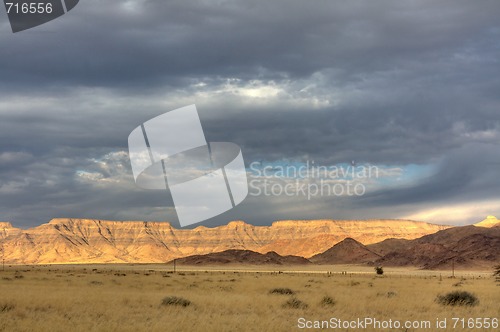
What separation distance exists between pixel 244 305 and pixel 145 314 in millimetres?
5540

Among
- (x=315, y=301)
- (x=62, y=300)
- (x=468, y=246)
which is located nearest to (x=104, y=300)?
(x=62, y=300)

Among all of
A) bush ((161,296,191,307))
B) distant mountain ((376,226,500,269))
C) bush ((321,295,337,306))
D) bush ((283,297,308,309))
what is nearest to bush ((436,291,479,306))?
bush ((321,295,337,306))

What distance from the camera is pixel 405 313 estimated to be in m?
22.8

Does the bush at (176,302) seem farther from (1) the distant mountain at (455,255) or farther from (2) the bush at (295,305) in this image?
(1) the distant mountain at (455,255)

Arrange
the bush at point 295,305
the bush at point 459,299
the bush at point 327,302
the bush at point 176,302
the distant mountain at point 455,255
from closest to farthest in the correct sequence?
the bush at point 295,305
the bush at point 176,302
the bush at point 459,299
the bush at point 327,302
the distant mountain at point 455,255

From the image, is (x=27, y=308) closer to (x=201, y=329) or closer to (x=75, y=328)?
(x=75, y=328)

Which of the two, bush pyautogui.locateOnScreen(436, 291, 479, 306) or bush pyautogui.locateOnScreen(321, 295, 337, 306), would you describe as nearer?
bush pyautogui.locateOnScreen(436, 291, 479, 306)

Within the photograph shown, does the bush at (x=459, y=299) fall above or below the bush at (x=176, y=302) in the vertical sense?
below

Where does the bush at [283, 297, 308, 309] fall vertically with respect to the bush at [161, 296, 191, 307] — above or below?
below

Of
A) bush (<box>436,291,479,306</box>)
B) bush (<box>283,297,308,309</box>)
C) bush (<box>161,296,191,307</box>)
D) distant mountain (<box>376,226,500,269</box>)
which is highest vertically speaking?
bush (<box>161,296,191,307</box>)

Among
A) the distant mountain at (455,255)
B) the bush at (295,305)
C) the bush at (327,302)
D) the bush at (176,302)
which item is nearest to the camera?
the bush at (295,305)

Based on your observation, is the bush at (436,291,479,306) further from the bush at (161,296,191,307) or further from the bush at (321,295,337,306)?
the bush at (161,296,191,307)

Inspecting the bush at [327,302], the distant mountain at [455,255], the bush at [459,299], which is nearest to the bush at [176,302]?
the bush at [327,302]

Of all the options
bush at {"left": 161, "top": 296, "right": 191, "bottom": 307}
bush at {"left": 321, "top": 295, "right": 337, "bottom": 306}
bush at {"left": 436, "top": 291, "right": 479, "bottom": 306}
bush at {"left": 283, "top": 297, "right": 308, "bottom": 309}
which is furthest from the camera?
bush at {"left": 321, "top": 295, "right": 337, "bottom": 306}
